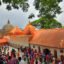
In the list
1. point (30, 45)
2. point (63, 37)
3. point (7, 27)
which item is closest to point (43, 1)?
point (63, 37)

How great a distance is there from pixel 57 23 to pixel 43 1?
44.3 meters

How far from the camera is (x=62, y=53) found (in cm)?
2248

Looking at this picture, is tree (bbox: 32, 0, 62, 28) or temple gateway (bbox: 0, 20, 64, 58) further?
temple gateway (bbox: 0, 20, 64, 58)

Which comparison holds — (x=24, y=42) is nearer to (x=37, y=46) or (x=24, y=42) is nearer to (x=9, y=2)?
(x=37, y=46)

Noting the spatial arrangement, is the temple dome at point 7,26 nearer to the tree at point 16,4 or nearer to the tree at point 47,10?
the tree at point 47,10

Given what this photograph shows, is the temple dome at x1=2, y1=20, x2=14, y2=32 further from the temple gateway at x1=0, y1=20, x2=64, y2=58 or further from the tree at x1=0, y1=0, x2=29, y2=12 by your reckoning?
the tree at x1=0, y1=0, x2=29, y2=12

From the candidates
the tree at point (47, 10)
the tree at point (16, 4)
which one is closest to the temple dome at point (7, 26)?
the tree at point (47, 10)

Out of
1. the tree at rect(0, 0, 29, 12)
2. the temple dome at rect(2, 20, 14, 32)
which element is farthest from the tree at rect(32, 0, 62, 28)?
the temple dome at rect(2, 20, 14, 32)

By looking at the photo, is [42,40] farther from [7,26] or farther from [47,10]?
[7,26]

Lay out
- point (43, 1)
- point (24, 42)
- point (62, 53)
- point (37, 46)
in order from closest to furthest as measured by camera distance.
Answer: point (43, 1), point (62, 53), point (37, 46), point (24, 42)

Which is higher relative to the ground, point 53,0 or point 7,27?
point 53,0

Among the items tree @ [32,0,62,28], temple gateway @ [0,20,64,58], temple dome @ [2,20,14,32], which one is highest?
tree @ [32,0,62,28]

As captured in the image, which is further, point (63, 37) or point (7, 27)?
point (7, 27)

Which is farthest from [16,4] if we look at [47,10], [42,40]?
[47,10]
